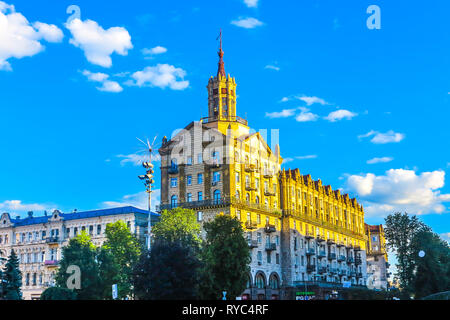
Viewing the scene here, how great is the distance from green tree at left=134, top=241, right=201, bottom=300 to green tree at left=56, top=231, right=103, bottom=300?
1418cm

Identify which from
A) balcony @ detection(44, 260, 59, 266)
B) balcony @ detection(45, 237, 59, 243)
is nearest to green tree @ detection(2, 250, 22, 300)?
balcony @ detection(44, 260, 59, 266)

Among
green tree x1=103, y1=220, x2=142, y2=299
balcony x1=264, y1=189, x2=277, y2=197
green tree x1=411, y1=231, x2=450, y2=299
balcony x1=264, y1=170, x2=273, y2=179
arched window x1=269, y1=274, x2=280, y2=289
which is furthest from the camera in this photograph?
balcony x1=264, y1=170, x2=273, y2=179

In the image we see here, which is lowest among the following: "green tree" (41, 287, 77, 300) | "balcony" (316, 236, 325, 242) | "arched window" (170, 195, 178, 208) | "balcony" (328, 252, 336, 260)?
"green tree" (41, 287, 77, 300)

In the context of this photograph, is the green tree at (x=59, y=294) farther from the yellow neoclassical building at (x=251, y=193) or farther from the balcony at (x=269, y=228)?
the balcony at (x=269, y=228)

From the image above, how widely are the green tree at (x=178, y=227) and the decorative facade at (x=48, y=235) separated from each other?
852 inches

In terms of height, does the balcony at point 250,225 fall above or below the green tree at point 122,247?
above

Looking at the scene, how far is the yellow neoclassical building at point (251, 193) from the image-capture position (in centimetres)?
8106

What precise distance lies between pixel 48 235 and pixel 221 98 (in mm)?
40619

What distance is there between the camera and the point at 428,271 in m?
77.9

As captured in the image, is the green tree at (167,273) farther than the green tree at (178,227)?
No

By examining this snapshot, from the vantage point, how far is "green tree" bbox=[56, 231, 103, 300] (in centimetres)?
5888

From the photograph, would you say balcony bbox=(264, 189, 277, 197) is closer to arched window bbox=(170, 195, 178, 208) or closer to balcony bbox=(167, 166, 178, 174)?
arched window bbox=(170, 195, 178, 208)

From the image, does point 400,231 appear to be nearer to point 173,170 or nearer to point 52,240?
point 173,170

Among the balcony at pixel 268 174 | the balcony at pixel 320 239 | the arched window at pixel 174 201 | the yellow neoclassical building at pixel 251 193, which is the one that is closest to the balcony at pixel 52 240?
the yellow neoclassical building at pixel 251 193
